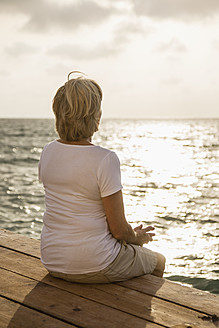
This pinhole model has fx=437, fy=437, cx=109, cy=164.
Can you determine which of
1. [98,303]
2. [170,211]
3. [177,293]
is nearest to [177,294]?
[177,293]

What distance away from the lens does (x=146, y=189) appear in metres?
15.6

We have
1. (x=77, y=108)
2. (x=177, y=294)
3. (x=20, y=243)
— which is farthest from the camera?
(x=20, y=243)

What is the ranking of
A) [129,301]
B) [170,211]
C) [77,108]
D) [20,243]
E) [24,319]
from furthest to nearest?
1. [170,211]
2. [20,243]
3. [129,301]
4. [77,108]
5. [24,319]

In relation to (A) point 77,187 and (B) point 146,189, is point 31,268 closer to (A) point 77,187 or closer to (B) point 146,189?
(A) point 77,187

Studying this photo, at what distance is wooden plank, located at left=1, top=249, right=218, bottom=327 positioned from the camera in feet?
8.28

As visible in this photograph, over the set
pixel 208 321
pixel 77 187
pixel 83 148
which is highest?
pixel 83 148

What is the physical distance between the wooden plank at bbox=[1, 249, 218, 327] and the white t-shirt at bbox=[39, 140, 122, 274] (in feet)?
0.45

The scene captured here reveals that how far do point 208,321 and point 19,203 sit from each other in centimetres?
1035

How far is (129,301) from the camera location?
8.87 feet

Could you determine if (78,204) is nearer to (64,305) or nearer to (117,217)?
(117,217)

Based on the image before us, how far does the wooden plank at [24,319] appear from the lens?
2.39 m

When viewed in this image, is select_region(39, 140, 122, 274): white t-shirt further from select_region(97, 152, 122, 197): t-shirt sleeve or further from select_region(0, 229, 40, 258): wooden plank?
select_region(0, 229, 40, 258): wooden plank

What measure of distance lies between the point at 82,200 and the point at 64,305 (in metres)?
0.64

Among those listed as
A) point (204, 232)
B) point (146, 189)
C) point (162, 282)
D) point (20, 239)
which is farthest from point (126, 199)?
point (162, 282)
